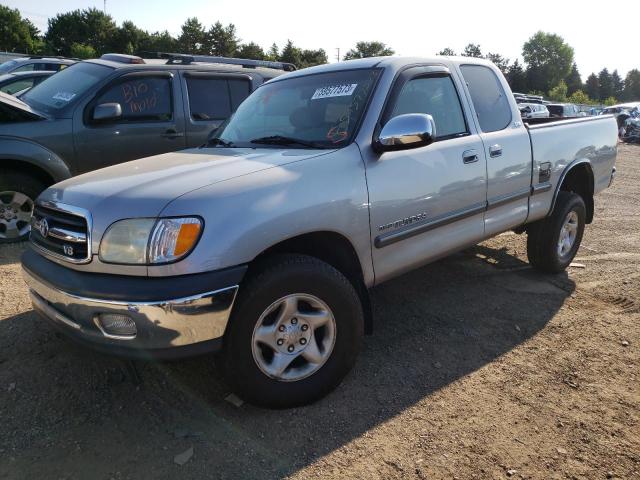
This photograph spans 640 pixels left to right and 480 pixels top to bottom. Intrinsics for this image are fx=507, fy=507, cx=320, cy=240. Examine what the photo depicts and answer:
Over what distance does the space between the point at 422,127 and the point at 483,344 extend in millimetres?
1559

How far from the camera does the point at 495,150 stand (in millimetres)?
3734

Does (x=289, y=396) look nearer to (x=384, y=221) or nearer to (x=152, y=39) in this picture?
(x=384, y=221)

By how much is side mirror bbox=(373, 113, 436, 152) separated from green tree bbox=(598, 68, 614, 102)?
4485 inches

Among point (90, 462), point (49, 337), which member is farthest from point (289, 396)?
point (49, 337)

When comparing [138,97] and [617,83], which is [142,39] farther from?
[617,83]

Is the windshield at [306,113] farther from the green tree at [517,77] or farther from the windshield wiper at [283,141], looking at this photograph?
the green tree at [517,77]

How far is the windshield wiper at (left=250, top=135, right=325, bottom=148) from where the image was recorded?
9.88 ft

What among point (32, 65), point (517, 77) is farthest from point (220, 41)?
point (32, 65)

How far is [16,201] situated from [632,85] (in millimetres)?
123032

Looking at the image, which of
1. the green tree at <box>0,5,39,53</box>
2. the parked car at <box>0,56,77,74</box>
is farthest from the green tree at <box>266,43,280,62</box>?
the parked car at <box>0,56,77,74</box>

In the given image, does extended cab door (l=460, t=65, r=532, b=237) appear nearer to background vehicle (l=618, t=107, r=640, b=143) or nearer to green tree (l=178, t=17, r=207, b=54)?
background vehicle (l=618, t=107, r=640, b=143)

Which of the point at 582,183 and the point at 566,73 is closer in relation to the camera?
the point at 582,183

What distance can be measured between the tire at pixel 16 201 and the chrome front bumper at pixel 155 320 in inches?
121

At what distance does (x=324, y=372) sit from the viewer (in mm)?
2713
